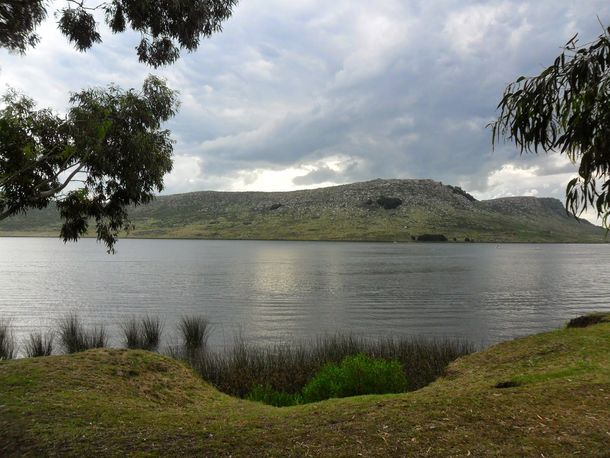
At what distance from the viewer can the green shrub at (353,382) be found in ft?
38.3

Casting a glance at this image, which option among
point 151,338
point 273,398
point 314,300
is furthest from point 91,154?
point 314,300

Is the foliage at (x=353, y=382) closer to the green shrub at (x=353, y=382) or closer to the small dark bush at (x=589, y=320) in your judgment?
the green shrub at (x=353, y=382)

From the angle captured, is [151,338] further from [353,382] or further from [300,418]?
[300,418]

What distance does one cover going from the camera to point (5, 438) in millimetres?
6910

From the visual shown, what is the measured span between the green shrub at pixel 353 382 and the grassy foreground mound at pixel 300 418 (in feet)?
5.91

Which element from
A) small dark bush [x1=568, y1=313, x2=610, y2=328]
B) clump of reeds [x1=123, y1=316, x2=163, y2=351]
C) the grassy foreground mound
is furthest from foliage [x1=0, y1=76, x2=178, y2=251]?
small dark bush [x1=568, y1=313, x2=610, y2=328]

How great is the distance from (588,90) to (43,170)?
1173 centimetres

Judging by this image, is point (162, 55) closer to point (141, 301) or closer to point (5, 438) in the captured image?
point (5, 438)

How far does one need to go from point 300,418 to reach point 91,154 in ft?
28.0

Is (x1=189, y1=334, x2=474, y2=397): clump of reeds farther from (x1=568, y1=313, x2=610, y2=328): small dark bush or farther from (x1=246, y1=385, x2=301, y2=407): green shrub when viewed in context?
(x1=568, y1=313, x2=610, y2=328): small dark bush

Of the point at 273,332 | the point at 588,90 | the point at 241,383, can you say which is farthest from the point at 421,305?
the point at 588,90

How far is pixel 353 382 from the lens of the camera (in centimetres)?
1176

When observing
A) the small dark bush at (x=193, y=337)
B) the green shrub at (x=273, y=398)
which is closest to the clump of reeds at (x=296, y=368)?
the green shrub at (x=273, y=398)

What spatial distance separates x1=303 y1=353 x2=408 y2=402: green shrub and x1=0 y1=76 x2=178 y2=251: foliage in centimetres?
709
